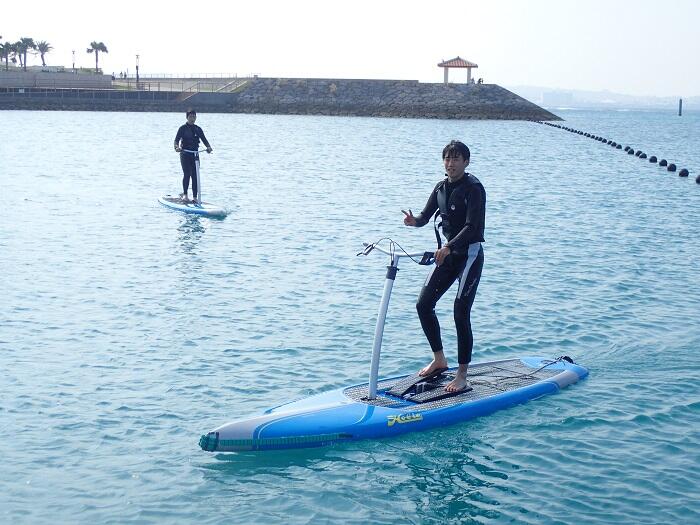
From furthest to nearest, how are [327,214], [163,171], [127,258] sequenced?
[163,171] < [327,214] < [127,258]

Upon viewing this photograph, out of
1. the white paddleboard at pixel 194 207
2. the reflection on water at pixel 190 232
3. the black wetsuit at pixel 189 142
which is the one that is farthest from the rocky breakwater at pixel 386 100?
the black wetsuit at pixel 189 142

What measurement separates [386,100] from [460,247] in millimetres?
111379

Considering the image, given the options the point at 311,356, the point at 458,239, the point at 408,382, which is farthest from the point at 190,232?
the point at 458,239

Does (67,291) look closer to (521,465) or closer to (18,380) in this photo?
(18,380)

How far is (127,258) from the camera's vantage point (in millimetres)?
19250

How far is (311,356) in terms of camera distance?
41.1 ft

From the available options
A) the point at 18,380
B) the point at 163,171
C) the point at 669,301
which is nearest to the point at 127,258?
the point at 18,380

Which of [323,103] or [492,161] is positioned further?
[323,103]

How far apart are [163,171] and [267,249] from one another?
21291 mm

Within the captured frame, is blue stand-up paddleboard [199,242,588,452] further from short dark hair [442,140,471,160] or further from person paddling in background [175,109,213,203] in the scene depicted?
person paddling in background [175,109,213,203]

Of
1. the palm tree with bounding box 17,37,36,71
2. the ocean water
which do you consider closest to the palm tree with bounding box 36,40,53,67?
the palm tree with bounding box 17,37,36,71

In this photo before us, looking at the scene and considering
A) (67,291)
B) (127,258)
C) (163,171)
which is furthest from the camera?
(163,171)

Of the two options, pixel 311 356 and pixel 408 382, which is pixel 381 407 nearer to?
pixel 408 382

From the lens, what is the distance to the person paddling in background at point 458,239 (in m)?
9.45
